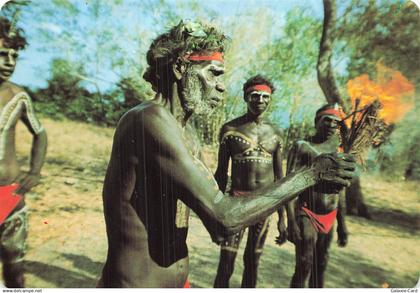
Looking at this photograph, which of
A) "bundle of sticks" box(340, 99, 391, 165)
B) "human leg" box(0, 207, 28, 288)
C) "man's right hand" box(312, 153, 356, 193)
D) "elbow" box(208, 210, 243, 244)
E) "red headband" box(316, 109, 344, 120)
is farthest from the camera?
"red headband" box(316, 109, 344, 120)

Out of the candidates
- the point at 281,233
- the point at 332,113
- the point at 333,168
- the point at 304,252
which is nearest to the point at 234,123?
the point at 332,113

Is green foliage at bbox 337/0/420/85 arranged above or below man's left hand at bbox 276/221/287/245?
above

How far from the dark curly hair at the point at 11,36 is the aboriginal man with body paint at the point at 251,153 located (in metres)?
2.13

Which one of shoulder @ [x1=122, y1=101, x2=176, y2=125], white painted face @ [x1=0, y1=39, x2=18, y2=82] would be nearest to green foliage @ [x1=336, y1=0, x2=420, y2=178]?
shoulder @ [x1=122, y1=101, x2=176, y2=125]

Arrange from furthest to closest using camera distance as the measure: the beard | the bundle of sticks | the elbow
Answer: the bundle of sticks
the beard
the elbow

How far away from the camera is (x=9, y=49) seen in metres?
4.21

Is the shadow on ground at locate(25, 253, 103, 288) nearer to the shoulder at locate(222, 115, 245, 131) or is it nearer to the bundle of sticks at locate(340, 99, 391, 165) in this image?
the shoulder at locate(222, 115, 245, 131)

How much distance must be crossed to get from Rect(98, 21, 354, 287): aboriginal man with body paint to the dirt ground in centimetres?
221

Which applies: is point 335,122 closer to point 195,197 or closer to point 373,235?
point 373,235

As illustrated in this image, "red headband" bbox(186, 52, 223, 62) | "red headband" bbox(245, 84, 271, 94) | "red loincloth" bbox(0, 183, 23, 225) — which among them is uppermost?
"red headband" bbox(245, 84, 271, 94)

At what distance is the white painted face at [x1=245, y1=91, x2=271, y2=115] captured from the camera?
15.2 ft

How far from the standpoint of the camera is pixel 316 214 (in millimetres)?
4699

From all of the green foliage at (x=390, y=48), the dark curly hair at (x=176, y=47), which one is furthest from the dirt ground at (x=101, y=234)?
the dark curly hair at (x=176, y=47)

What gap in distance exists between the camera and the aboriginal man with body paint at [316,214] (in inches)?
183
